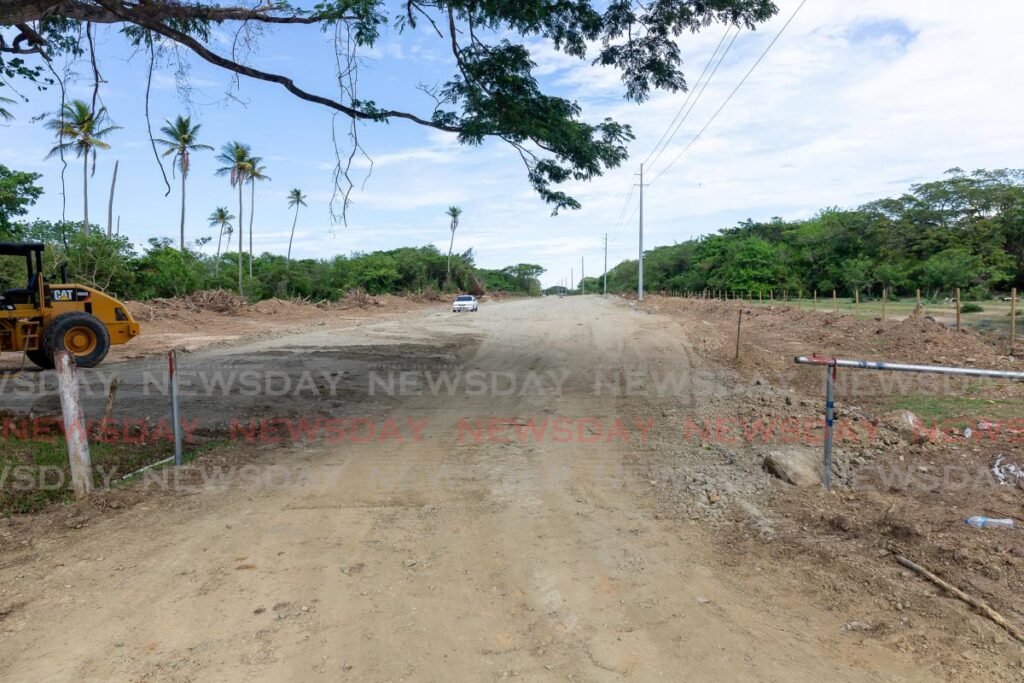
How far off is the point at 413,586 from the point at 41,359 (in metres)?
12.7

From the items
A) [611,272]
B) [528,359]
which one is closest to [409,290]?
[528,359]

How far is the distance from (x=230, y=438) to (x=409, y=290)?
57.1 m

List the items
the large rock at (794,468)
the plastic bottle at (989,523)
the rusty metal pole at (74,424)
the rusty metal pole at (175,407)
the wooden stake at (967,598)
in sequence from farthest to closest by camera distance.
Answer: the rusty metal pole at (175,407)
the large rock at (794,468)
the rusty metal pole at (74,424)
the plastic bottle at (989,523)
the wooden stake at (967,598)

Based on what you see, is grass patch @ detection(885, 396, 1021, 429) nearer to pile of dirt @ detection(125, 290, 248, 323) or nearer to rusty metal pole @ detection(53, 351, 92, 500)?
rusty metal pole @ detection(53, 351, 92, 500)

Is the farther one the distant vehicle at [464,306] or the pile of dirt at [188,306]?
the distant vehicle at [464,306]

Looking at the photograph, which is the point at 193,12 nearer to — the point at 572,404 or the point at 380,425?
the point at 380,425

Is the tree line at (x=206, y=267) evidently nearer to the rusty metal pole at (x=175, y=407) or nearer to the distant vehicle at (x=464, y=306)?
the rusty metal pole at (x=175, y=407)

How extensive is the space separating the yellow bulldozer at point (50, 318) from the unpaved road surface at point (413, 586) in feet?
26.5

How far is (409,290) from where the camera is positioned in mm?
63750

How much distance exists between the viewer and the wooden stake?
3.27 meters

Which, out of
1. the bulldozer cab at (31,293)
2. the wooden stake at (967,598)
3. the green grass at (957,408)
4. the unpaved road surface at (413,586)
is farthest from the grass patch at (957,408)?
the bulldozer cab at (31,293)

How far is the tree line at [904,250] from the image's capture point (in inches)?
1578

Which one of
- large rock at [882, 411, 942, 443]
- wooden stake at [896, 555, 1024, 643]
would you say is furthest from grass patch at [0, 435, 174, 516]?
large rock at [882, 411, 942, 443]

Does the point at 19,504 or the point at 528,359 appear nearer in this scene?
the point at 19,504
